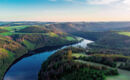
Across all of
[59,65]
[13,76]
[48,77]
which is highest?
[59,65]

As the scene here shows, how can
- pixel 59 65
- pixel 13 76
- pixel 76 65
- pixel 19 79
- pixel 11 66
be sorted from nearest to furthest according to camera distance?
pixel 76 65 < pixel 59 65 < pixel 19 79 < pixel 13 76 < pixel 11 66

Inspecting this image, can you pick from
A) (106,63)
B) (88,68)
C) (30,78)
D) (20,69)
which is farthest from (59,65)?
(20,69)

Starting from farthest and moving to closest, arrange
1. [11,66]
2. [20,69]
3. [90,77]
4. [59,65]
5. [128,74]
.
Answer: [11,66]
[20,69]
[59,65]
[128,74]
[90,77]

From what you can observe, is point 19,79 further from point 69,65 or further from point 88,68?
→ point 88,68

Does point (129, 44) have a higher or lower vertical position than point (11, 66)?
higher

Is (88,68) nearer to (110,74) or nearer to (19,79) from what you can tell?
(110,74)

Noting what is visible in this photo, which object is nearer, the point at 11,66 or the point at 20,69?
the point at 20,69

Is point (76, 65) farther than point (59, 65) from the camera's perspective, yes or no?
No

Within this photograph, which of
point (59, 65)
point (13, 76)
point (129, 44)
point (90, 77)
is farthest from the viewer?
point (129, 44)

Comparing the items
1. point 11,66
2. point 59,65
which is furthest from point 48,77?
point 11,66
